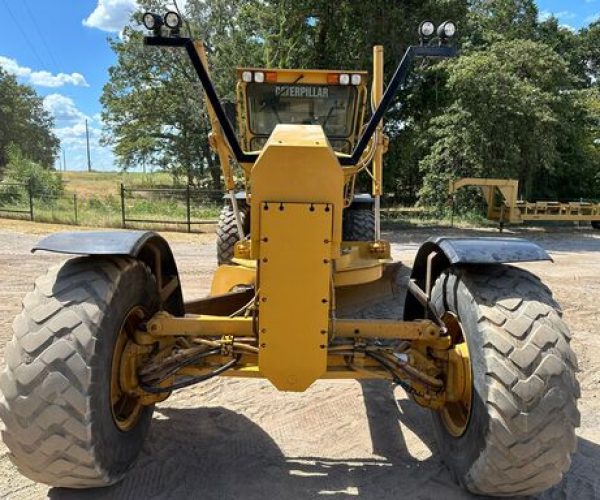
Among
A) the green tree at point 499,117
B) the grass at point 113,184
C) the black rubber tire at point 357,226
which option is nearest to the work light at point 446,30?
the black rubber tire at point 357,226

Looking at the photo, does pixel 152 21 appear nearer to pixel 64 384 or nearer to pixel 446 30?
pixel 446 30

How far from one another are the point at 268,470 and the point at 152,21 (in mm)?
2670

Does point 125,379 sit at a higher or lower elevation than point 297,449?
higher

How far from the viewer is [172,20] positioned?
3.25 metres

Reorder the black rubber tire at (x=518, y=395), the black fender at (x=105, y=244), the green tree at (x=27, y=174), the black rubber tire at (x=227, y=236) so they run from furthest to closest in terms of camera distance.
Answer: the green tree at (x=27, y=174)
the black rubber tire at (x=227, y=236)
the black fender at (x=105, y=244)
the black rubber tire at (x=518, y=395)

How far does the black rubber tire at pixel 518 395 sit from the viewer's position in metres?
2.61

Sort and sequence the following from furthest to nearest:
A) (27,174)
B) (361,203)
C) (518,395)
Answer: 1. (27,174)
2. (361,203)
3. (518,395)

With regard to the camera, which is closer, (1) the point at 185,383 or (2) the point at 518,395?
(2) the point at 518,395

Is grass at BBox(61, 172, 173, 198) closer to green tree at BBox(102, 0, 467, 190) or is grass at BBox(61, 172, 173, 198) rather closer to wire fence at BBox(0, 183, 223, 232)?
green tree at BBox(102, 0, 467, 190)

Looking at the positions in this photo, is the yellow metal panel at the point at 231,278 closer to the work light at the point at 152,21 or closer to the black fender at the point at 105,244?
the black fender at the point at 105,244

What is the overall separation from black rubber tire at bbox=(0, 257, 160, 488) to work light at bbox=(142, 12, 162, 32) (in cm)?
150

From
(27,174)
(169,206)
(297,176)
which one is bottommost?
(169,206)

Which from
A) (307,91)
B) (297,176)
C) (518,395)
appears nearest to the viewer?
(297,176)

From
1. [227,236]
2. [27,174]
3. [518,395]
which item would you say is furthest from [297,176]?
[27,174]
